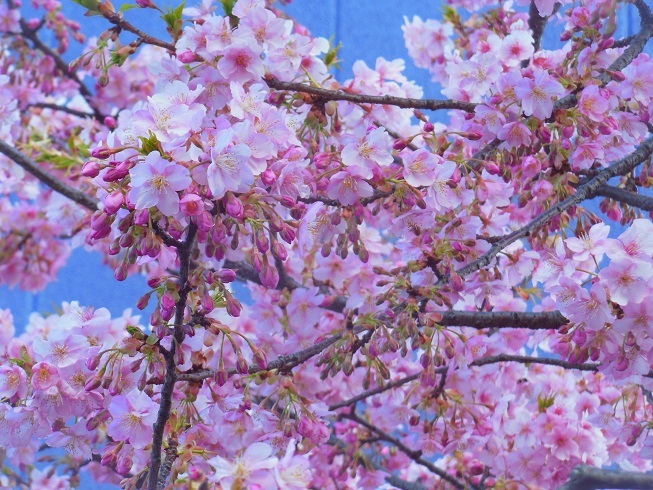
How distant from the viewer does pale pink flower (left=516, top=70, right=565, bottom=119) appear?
1.40 meters

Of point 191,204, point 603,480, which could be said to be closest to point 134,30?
point 191,204

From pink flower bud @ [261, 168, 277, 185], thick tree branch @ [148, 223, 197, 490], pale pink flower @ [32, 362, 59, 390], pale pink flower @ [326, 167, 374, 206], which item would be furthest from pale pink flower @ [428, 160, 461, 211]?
pale pink flower @ [32, 362, 59, 390]

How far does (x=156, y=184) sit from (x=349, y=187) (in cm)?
40

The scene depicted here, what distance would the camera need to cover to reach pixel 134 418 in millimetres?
1191

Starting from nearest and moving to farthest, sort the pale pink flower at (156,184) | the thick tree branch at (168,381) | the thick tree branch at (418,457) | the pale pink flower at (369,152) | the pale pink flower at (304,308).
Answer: the pale pink flower at (156,184), the thick tree branch at (168,381), the pale pink flower at (369,152), the pale pink flower at (304,308), the thick tree branch at (418,457)

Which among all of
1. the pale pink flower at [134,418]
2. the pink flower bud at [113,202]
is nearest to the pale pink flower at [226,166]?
the pink flower bud at [113,202]

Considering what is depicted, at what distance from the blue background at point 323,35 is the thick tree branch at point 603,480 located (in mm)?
2038

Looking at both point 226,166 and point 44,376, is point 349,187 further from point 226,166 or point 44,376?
point 44,376

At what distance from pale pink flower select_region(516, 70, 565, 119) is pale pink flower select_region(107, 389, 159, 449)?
81cm

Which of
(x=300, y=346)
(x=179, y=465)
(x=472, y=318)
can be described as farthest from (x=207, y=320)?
(x=300, y=346)

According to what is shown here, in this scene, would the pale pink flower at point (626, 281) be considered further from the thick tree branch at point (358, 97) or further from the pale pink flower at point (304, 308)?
the pale pink flower at point (304, 308)

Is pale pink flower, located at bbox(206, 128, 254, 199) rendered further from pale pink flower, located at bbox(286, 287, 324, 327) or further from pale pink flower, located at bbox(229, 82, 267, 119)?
pale pink flower, located at bbox(286, 287, 324, 327)

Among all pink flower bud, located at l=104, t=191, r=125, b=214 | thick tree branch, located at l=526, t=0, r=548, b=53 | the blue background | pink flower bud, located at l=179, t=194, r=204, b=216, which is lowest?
pink flower bud, located at l=179, t=194, r=204, b=216

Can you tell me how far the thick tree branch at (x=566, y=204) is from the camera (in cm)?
124
